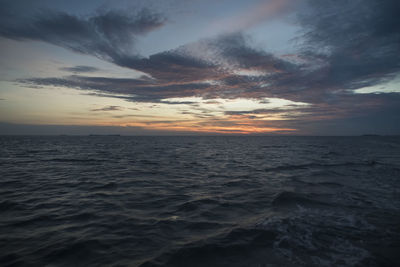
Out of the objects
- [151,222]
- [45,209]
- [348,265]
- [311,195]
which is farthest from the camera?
[311,195]

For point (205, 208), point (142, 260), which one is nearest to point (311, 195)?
point (205, 208)

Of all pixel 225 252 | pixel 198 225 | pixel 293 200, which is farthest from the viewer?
pixel 293 200

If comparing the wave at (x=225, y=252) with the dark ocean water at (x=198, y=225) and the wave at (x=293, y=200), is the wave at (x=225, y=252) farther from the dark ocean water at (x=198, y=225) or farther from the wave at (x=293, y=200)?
the wave at (x=293, y=200)

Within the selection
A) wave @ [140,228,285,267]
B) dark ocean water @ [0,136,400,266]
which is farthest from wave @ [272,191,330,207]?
wave @ [140,228,285,267]

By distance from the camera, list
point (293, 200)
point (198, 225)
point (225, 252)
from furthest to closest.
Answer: point (293, 200), point (198, 225), point (225, 252)

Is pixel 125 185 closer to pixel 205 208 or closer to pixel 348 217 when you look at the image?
pixel 205 208

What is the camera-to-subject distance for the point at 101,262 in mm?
5109

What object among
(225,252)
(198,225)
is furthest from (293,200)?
(225,252)

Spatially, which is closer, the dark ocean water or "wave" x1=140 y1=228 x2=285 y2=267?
"wave" x1=140 y1=228 x2=285 y2=267

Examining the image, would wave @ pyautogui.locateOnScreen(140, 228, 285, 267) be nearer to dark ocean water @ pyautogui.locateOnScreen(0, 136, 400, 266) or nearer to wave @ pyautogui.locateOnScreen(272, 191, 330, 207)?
dark ocean water @ pyautogui.locateOnScreen(0, 136, 400, 266)

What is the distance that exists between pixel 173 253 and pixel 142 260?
865 mm

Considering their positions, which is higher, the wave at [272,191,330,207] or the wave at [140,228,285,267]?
the wave at [140,228,285,267]

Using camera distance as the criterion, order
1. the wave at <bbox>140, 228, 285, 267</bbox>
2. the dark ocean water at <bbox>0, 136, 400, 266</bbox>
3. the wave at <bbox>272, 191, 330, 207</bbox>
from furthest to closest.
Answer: the wave at <bbox>272, 191, 330, 207</bbox> → the dark ocean water at <bbox>0, 136, 400, 266</bbox> → the wave at <bbox>140, 228, 285, 267</bbox>

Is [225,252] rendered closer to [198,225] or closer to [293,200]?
[198,225]
